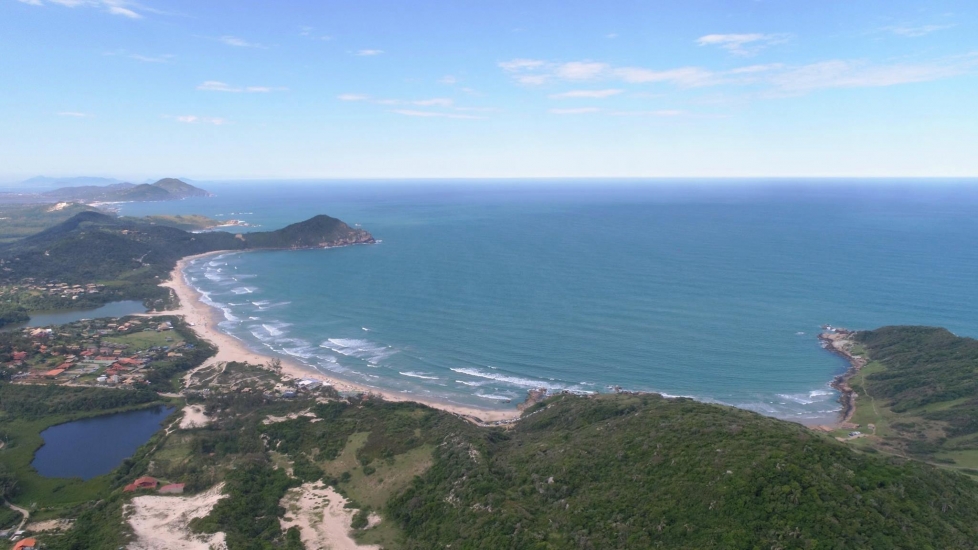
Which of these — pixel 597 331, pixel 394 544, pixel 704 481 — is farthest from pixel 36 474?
pixel 597 331

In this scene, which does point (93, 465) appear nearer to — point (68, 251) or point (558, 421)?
point (558, 421)

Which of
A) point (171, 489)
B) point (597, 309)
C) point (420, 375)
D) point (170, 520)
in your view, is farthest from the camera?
point (597, 309)

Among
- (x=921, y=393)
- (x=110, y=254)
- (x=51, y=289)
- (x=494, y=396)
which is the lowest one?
(x=494, y=396)

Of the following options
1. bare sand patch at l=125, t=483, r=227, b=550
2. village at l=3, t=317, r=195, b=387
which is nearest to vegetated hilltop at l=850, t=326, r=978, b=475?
bare sand patch at l=125, t=483, r=227, b=550

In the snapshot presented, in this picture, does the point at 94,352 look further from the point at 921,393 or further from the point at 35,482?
the point at 921,393

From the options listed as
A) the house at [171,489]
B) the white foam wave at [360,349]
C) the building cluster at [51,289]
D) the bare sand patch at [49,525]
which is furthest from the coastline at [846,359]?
the building cluster at [51,289]

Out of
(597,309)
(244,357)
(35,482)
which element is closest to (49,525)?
(35,482)

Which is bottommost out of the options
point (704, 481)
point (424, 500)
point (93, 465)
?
point (93, 465)
